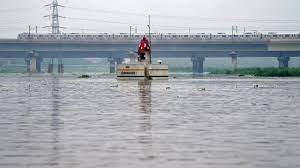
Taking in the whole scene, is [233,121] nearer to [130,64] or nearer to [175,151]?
[175,151]

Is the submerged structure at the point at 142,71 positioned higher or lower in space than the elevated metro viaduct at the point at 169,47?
lower

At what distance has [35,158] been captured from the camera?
16.6 meters

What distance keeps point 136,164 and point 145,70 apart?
326 feet

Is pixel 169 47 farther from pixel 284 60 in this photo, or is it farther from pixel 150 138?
pixel 150 138

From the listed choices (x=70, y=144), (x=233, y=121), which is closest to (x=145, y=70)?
(x=233, y=121)

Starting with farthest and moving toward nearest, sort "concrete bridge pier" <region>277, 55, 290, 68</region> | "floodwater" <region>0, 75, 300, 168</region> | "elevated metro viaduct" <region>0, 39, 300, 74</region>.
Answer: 1. "concrete bridge pier" <region>277, 55, 290, 68</region>
2. "elevated metro viaduct" <region>0, 39, 300, 74</region>
3. "floodwater" <region>0, 75, 300, 168</region>

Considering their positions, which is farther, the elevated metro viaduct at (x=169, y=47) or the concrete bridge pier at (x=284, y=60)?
the concrete bridge pier at (x=284, y=60)

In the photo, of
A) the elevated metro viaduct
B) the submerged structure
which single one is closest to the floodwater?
the submerged structure

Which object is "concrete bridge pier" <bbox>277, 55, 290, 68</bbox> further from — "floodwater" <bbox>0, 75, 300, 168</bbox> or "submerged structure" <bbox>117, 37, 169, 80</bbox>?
"floodwater" <bbox>0, 75, 300, 168</bbox>

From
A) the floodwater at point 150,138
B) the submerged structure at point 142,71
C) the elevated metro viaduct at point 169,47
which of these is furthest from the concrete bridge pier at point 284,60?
the floodwater at point 150,138

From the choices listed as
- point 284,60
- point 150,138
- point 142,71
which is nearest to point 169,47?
point 284,60

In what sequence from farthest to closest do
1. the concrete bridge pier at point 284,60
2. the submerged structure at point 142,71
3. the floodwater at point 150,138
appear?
1. the concrete bridge pier at point 284,60
2. the submerged structure at point 142,71
3. the floodwater at point 150,138

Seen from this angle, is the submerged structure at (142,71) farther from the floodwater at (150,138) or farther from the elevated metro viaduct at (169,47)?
the floodwater at (150,138)

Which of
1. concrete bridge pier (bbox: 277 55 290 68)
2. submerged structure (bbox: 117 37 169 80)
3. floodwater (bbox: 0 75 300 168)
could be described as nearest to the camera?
floodwater (bbox: 0 75 300 168)
